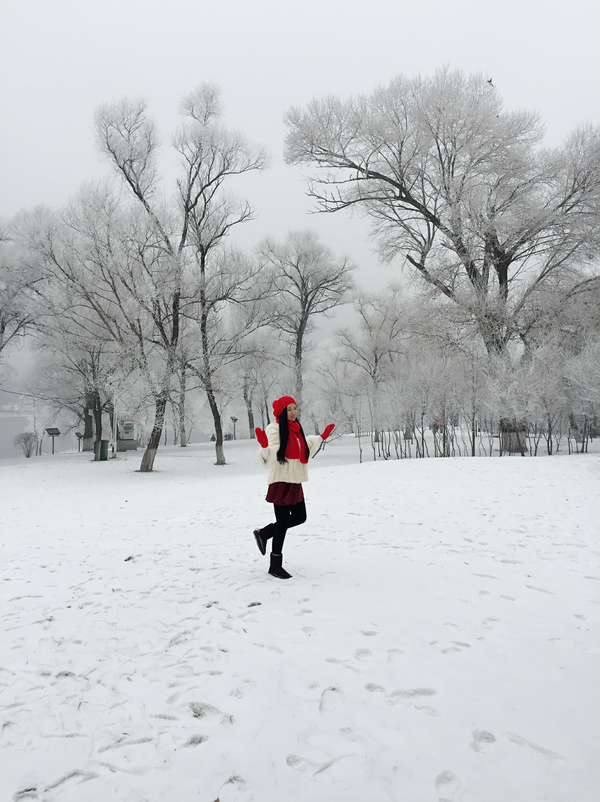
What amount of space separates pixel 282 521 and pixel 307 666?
188cm

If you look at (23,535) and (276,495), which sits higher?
(276,495)

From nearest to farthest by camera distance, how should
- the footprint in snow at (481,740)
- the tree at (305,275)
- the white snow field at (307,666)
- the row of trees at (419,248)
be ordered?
the white snow field at (307,666) → the footprint in snow at (481,740) → the row of trees at (419,248) → the tree at (305,275)

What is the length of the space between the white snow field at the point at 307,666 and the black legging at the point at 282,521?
1.42 feet

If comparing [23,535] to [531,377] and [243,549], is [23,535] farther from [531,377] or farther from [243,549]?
[531,377]

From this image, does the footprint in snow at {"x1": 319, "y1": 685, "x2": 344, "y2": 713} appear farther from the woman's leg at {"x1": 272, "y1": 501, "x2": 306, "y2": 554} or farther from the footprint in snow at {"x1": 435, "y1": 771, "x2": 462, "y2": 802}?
the woman's leg at {"x1": 272, "y1": 501, "x2": 306, "y2": 554}

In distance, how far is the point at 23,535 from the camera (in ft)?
24.2

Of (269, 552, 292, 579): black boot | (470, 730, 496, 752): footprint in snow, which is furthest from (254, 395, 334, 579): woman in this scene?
(470, 730, 496, 752): footprint in snow

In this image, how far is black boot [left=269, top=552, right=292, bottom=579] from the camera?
478cm

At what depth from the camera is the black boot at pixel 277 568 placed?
4.78 m

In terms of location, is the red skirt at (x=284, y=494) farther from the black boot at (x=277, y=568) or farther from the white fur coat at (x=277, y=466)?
the black boot at (x=277, y=568)

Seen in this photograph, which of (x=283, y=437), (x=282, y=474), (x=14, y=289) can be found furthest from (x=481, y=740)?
(x=14, y=289)

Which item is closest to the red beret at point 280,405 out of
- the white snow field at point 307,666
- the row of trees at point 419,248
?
the white snow field at point 307,666

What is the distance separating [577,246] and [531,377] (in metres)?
5.69

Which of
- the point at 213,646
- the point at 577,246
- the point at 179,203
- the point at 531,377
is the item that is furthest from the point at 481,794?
the point at 179,203
